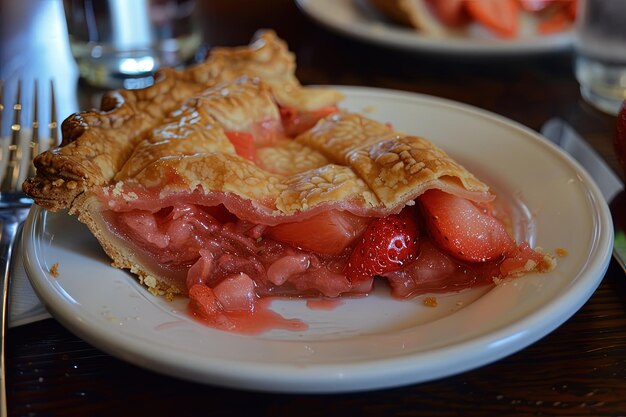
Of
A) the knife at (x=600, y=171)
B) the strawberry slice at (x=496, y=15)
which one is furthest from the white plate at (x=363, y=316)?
the strawberry slice at (x=496, y=15)

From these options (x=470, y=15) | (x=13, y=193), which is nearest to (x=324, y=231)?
(x=13, y=193)

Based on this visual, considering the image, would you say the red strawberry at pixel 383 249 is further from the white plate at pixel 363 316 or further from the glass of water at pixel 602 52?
the glass of water at pixel 602 52

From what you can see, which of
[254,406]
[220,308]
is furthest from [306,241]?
[254,406]

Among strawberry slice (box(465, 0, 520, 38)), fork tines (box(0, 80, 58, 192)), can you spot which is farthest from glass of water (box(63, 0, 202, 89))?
strawberry slice (box(465, 0, 520, 38))

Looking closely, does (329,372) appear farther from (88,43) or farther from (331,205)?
(88,43)

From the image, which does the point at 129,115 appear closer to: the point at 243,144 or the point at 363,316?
the point at 243,144
